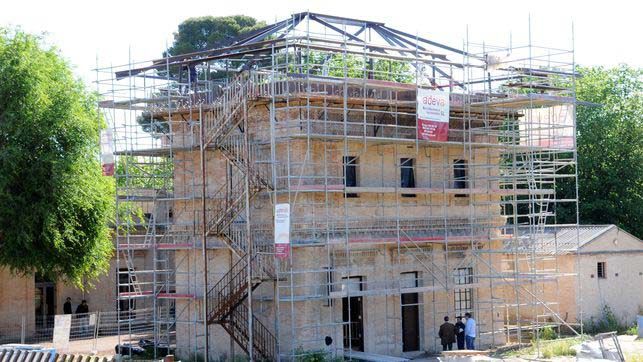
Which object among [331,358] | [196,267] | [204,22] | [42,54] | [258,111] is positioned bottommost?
[331,358]

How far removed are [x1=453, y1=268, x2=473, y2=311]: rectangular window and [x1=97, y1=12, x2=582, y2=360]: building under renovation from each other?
48 mm

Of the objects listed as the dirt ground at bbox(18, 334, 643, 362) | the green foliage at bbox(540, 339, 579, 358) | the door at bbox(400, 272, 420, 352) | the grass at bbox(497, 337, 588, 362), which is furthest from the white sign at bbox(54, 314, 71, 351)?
the green foliage at bbox(540, 339, 579, 358)

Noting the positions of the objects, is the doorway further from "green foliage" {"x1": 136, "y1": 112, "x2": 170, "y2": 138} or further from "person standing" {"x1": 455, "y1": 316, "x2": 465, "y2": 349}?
"person standing" {"x1": 455, "y1": 316, "x2": 465, "y2": 349}

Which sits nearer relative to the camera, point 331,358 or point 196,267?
point 331,358

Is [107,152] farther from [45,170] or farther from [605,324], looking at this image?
[605,324]

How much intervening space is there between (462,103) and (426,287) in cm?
591

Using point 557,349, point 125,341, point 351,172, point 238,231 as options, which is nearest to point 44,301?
point 125,341

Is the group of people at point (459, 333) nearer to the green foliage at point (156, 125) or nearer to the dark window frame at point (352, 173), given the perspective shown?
the dark window frame at point (352, 173)

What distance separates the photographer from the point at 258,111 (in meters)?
29.9

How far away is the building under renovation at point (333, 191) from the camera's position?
28766 mm

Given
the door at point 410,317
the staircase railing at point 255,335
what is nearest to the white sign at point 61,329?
the staircase railing at point 255,335

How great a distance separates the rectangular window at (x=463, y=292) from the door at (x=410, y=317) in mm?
1551

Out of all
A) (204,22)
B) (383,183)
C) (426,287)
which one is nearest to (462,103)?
(383,183)

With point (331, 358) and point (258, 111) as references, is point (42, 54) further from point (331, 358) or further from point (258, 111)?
point (331, 358)
